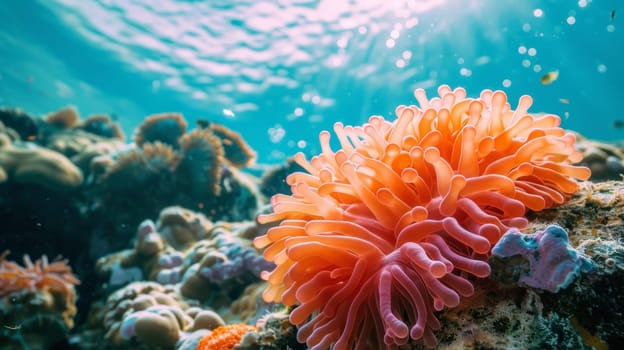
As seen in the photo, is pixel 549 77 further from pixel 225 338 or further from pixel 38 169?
pixel 38 169

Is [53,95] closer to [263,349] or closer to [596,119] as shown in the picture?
[263,349]

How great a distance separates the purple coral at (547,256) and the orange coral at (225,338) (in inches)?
63.4

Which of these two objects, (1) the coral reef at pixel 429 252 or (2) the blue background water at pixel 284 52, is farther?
(2) the blue background water at pixel 284 52

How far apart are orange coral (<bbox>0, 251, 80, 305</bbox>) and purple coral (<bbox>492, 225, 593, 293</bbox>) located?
17.2ft

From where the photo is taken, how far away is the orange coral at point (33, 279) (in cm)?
430

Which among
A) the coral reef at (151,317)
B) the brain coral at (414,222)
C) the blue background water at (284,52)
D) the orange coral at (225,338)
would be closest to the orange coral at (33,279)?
the coral reef at (151,317)

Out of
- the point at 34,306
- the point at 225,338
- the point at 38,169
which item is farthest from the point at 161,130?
the point at 225,338

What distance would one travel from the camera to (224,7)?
62.1ft

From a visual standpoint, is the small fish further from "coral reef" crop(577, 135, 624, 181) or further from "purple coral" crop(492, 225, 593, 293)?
"purple coral" crop(492, 225, 593, 293)

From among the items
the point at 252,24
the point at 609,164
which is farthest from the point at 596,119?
the point at 609,164

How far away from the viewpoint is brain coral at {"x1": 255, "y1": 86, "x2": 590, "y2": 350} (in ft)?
4.49

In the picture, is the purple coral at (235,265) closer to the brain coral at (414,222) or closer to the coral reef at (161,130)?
the brain coral at (414,222)

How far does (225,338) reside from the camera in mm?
2244

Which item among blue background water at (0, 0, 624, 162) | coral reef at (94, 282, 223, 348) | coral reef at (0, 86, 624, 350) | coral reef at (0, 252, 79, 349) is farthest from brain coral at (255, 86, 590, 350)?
blue background water at (0, 0, 624, 162)
